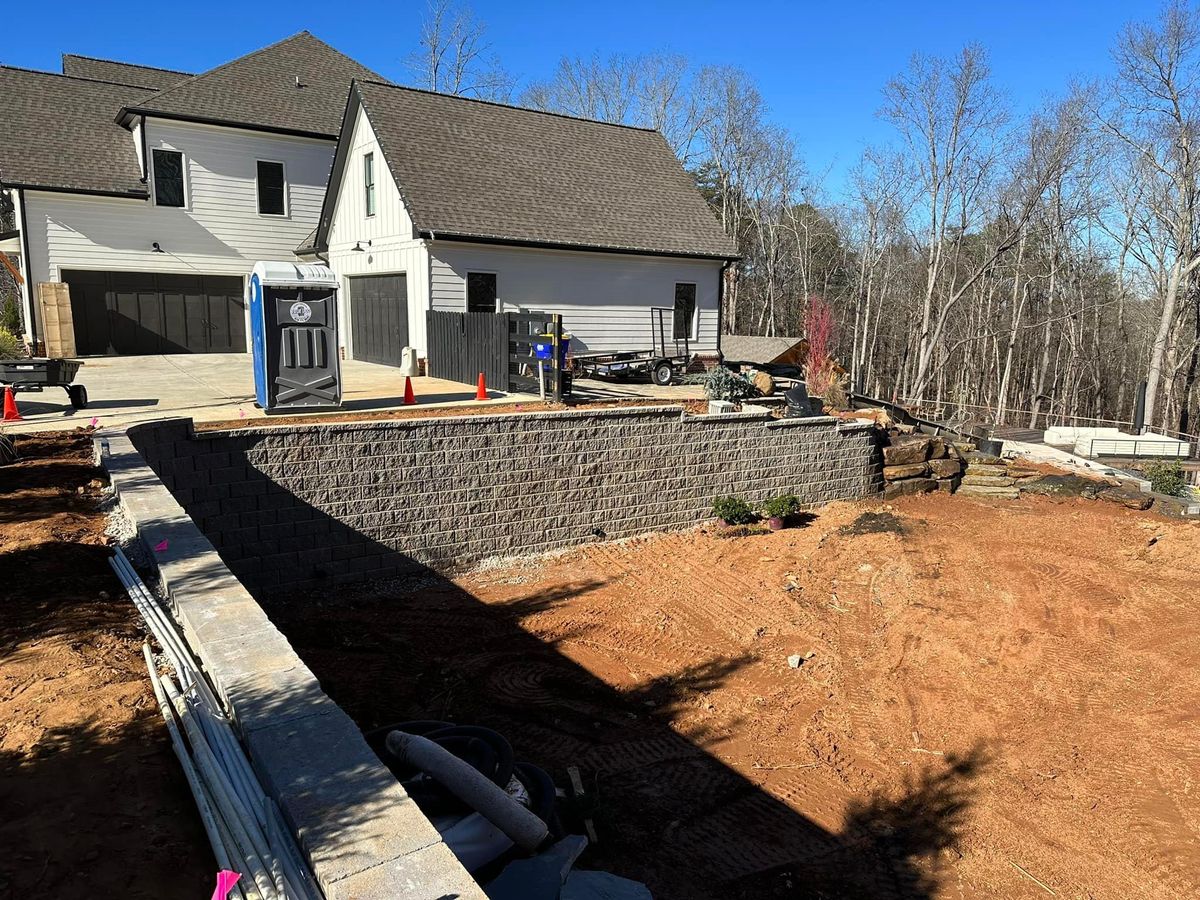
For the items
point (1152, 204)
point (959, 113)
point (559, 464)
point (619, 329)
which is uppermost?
point (959, 113)

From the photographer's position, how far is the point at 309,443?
11133mm

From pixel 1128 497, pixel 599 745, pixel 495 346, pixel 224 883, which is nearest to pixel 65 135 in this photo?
pixel 495 346

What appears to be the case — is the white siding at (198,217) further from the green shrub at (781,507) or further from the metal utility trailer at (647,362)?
the green shrub at (781,507)

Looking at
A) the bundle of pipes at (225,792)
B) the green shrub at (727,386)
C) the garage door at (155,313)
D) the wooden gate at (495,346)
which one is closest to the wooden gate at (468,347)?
the wooden gate at (495,346)

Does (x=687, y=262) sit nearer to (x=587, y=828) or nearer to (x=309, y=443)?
(x=309, y=443)

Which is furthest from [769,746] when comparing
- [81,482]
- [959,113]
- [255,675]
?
[959,113]

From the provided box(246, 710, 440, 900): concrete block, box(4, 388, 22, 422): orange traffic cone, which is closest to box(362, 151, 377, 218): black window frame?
box(4, 388, 22, 422): orange traffic cone

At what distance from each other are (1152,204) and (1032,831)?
32109 mm

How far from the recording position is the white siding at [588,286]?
1825 cm

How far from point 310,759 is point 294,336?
963cm

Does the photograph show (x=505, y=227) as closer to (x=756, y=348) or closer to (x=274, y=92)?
(x=756, y=348)

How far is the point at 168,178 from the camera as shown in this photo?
22.2 metres

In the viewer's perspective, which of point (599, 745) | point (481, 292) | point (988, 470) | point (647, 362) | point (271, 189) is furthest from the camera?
point (271, 189)

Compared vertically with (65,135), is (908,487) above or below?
below
